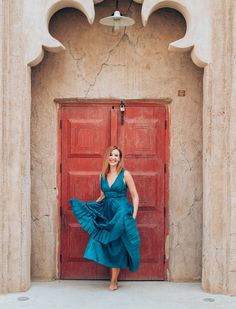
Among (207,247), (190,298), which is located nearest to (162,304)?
(190,298)

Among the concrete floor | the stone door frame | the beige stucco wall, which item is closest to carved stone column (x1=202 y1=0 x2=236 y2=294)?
the stone door frame

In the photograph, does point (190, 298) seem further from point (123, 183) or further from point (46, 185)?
point (46, 185)

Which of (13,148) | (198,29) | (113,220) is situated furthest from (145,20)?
(113,220)

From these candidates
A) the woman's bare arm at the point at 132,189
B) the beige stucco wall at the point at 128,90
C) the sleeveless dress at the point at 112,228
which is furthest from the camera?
the beige stucco wall at the point at 128,90

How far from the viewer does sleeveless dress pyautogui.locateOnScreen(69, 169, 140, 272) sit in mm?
6566

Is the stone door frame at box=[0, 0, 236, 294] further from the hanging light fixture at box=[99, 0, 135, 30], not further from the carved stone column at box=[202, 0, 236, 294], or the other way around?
the hanging light fixture at box=[99, 0, 135, 30]

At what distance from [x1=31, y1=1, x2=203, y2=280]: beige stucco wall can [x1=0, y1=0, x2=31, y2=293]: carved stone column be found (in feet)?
1.76

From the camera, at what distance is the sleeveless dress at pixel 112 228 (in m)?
6.57

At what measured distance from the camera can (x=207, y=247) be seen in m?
6.64

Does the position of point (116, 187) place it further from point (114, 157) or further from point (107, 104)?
point (107, 104)

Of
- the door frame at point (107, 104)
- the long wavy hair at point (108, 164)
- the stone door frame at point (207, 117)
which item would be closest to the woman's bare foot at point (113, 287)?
the door frame at point (107, 104)

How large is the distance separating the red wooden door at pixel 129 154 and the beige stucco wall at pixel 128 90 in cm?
15

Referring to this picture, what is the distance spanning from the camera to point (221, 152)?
21.4 ft

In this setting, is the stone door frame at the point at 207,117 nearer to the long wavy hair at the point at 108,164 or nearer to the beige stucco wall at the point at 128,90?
the beige stucco wall at the point at 128,90
